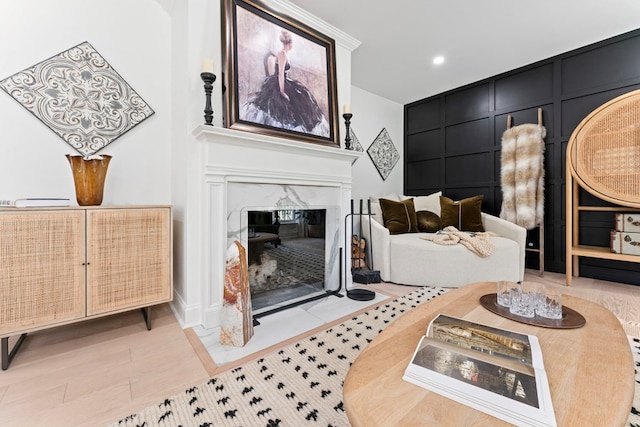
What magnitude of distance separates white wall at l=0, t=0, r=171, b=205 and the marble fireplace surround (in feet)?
2.17

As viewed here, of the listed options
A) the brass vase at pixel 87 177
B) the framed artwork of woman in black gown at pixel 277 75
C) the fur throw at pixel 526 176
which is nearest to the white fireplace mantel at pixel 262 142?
the framed artwork of woman in black gown at pixel 277 75

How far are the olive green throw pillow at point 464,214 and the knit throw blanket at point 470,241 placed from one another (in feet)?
0.91

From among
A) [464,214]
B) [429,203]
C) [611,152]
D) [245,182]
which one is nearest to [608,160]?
[611,152]

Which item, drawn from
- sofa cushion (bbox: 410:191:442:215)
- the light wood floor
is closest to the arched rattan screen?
the light wood floor

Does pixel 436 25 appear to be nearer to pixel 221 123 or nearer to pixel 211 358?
pixel 221 123

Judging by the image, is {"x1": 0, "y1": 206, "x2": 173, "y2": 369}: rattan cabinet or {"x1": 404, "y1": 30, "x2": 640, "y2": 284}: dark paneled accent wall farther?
{"x1": 404, "y1": 30, "x2": 640, "y2": 284}: dark paneled accent wall

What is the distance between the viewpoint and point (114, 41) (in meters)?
1.91

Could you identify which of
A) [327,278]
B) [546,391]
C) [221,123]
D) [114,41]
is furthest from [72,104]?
[546,391]

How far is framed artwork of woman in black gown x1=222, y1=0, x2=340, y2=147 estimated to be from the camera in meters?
1.85

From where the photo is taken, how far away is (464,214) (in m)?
3.07

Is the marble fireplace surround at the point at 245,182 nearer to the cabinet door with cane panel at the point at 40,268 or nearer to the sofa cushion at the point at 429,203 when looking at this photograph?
the cabinet door with cane panel at the point at 40,268

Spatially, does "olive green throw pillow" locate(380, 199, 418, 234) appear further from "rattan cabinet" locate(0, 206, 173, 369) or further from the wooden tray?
"rattan cabinet" locate(0, 206, 173, 369)

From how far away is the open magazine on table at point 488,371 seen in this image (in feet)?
1.91

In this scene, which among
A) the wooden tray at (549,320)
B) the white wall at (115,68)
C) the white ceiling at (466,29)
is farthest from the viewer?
the white ceiling at (466,29)
